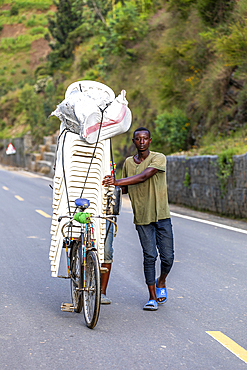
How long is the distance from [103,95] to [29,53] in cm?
9614

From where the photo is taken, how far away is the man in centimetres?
570

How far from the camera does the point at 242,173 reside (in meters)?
12.7

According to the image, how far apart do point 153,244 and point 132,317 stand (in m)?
0.82

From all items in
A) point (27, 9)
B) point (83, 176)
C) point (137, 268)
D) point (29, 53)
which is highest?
point (27, 9)

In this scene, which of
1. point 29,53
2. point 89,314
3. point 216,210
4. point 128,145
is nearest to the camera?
point 89,314

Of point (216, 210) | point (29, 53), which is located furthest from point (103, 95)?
point (29, 53)

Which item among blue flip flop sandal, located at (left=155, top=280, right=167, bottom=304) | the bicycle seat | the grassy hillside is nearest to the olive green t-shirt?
the bicycle seat

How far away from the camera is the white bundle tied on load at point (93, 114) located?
520 centimetres

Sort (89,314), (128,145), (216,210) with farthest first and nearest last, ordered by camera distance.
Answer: (128,145) → (216,210) → (89,314)

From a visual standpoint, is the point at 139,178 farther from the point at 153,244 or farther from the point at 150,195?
the point at 153,244

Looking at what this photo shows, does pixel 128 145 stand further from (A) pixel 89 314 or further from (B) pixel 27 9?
(B) pixel 27 9

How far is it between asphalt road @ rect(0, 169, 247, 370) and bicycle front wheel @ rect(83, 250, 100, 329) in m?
0.13

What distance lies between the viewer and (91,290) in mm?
5066

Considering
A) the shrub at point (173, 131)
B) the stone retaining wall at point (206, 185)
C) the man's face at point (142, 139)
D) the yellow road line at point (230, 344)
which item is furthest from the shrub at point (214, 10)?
the yellow road line at point (230, 344)
